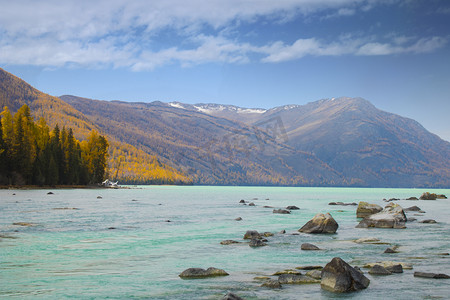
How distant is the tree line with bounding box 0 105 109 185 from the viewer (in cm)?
11862

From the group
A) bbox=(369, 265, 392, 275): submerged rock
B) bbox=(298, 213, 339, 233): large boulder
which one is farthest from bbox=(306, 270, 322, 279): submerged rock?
bbox=(298, 213, 339, 233): large boulder

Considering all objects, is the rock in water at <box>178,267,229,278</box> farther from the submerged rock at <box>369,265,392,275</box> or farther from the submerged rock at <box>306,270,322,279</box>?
the submerged rock at <box>369,265,392,275</box>

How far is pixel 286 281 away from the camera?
1819 cm

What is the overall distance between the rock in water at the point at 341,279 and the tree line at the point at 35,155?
113 metres

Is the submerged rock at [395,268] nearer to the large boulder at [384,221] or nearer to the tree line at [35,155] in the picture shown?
the large boulder at [384,221]

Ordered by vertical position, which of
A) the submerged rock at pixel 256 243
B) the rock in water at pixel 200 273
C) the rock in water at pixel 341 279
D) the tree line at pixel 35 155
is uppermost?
the tree line at pixel 35 155

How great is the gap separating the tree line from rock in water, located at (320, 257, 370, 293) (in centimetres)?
11296

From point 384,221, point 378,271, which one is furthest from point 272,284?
point 384,221

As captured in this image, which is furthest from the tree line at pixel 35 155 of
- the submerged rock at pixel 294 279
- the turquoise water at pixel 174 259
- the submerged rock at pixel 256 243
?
the submerged rock at pixel 294 279

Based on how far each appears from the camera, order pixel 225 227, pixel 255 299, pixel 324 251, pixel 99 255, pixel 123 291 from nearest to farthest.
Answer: pixel 255 299, pixel 123 291, pixel 99 255, pixel 324 251, pixel 225 227

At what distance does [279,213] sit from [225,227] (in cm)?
2126

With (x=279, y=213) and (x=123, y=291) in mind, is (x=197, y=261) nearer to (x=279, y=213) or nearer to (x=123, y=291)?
(x=123, y=291)

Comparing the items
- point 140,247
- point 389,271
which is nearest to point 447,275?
point 389,271

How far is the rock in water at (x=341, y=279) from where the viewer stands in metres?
16.8
